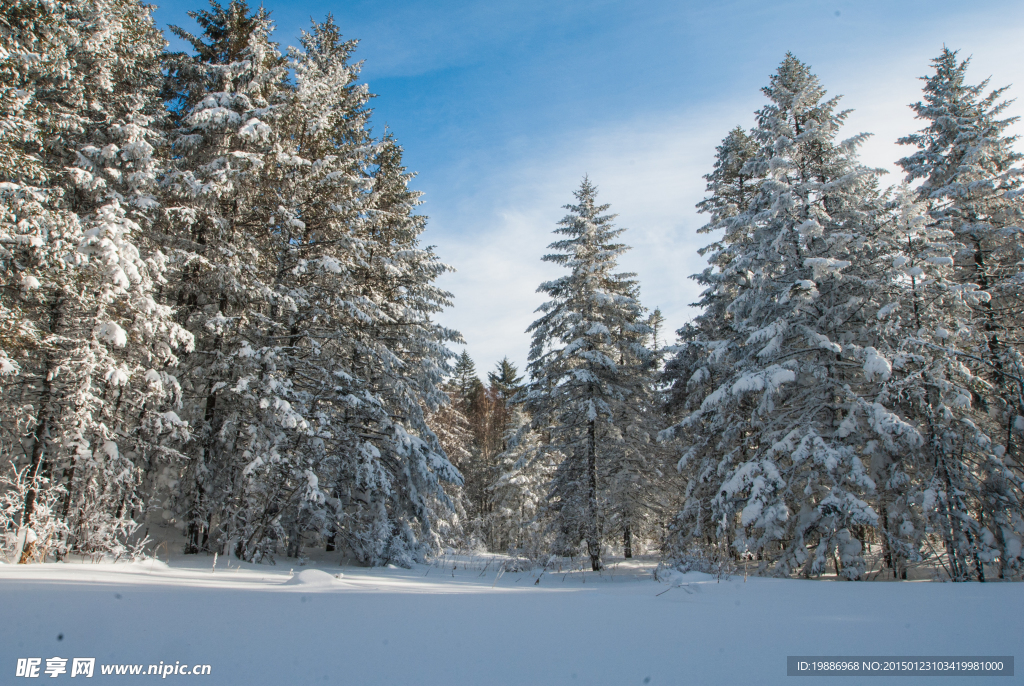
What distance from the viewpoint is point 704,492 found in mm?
15180

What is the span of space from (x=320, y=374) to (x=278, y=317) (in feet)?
7.55

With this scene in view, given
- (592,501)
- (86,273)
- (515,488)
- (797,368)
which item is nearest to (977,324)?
(797,368)

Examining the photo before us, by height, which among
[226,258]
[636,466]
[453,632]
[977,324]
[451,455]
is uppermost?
[226,258]

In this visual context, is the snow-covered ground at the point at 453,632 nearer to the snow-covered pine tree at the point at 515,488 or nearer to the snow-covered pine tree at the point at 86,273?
the snow-covered pine tree at the point at 86,273

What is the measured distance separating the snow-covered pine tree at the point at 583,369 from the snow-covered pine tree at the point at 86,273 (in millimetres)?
11477

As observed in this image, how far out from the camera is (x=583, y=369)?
57.2 feet

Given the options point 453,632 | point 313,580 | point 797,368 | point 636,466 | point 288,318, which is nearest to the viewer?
point 453,632

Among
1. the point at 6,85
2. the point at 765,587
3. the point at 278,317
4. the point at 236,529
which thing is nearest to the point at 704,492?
the point at 765,587

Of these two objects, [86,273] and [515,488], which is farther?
[515,488]

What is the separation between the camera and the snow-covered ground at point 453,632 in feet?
9.53

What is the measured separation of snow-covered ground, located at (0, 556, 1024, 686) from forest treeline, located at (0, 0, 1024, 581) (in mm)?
5696

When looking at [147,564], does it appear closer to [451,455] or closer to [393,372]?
[393,372]

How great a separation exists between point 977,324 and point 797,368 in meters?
5.27

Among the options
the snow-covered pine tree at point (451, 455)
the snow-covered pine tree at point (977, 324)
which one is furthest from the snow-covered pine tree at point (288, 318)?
the snow-covered pine tree at point (977, 324)
